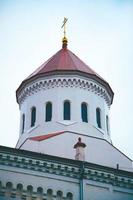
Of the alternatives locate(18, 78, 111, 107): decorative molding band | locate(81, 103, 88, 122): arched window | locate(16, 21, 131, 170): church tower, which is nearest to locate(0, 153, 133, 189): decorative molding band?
locate(16, 21, 131, 170): church tower

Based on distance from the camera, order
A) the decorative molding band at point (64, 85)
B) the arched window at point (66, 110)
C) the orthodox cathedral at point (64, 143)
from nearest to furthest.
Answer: the orthodox cathedral at point (64, 143), the arched window at point (66, 110), the decorative molding band at point (64, 85)

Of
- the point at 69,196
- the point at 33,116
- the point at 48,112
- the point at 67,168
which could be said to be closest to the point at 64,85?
the point at 48,112

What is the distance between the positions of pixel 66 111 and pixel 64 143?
2.62 metres

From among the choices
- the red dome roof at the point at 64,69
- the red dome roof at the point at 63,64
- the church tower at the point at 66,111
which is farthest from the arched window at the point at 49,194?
the red dome roof at the point at 63,64

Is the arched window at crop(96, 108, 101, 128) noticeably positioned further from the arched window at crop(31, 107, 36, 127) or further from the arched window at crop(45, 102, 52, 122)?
the arched window at crop(31, 107, 36, 127)

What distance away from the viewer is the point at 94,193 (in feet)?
78.9

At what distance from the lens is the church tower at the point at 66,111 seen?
27953 mm

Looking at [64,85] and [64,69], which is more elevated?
[64,69]

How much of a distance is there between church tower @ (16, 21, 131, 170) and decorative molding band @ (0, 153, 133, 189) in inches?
108

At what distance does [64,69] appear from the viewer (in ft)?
101

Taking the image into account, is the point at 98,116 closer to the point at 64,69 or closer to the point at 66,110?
the point at 66,110

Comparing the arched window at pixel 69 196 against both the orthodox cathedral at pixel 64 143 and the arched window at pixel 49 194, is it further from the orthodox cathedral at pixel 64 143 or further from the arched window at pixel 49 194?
the arched window at pixel 49 194

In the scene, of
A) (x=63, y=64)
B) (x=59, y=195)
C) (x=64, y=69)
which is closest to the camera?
(x=59, y=195)

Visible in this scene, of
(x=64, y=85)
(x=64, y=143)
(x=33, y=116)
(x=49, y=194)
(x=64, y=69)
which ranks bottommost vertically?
(x=49, y=194)
